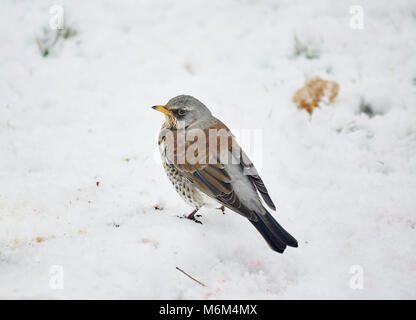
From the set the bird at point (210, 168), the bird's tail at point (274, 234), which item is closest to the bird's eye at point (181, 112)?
the bird at point (210, 168)

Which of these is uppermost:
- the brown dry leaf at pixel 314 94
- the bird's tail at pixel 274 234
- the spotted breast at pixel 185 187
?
the brown dry leaf at pixel 314 94

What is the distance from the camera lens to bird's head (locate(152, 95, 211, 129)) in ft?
12.0

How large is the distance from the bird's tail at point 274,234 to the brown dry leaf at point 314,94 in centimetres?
242

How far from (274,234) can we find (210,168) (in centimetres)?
79

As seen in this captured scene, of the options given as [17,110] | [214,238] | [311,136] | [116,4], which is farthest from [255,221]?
[116,4]

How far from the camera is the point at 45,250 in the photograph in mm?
2941

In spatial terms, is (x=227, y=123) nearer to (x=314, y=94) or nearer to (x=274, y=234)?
(x=314, y=94)

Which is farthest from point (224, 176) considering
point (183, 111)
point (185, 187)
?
point (183, 111)

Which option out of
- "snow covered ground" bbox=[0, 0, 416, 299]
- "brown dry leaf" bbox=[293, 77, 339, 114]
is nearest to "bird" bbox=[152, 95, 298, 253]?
"snow covered ground" bbox=[0, 0, 416, 299]

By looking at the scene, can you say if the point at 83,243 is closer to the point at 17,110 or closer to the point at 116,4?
the point at 17,110

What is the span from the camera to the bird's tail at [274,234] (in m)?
2.89

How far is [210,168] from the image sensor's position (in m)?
3.32

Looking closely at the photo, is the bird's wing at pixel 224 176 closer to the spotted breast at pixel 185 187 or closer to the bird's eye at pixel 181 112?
the spotted breast at pixel 185 187

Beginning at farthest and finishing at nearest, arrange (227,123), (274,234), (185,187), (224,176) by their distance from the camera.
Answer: (227,123), (185,187), (224,176), (274,234)
